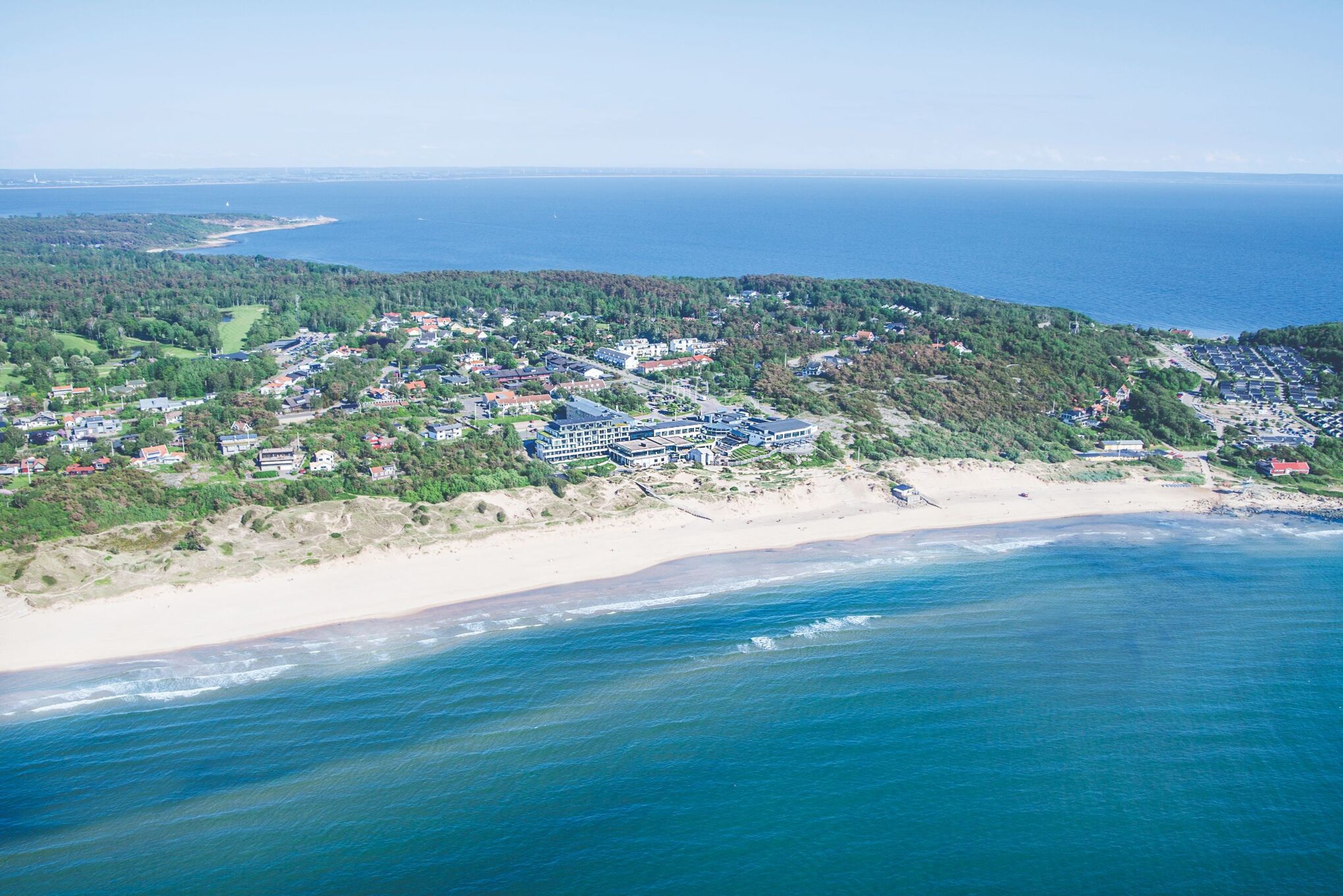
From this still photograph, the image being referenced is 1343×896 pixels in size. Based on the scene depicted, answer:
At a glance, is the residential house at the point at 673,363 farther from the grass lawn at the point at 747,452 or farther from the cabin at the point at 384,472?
the cabin at the point at 384,472

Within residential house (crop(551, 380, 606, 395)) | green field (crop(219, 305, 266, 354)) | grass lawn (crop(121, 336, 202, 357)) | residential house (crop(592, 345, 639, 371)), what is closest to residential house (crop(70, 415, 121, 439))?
grass lawn (crop(121, 336, 202, 357))

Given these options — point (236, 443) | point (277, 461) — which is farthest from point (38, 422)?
point (277, 461)

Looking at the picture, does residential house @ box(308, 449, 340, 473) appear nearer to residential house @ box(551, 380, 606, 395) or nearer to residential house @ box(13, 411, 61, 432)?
residential house @ box(13, 411, 61, 432)

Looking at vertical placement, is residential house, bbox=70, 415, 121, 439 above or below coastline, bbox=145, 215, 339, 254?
below

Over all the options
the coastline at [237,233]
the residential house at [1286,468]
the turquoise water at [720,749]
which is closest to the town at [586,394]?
the residential house at [1286,468]

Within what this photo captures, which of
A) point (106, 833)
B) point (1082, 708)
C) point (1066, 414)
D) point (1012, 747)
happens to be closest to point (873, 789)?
point (1012, 747)
